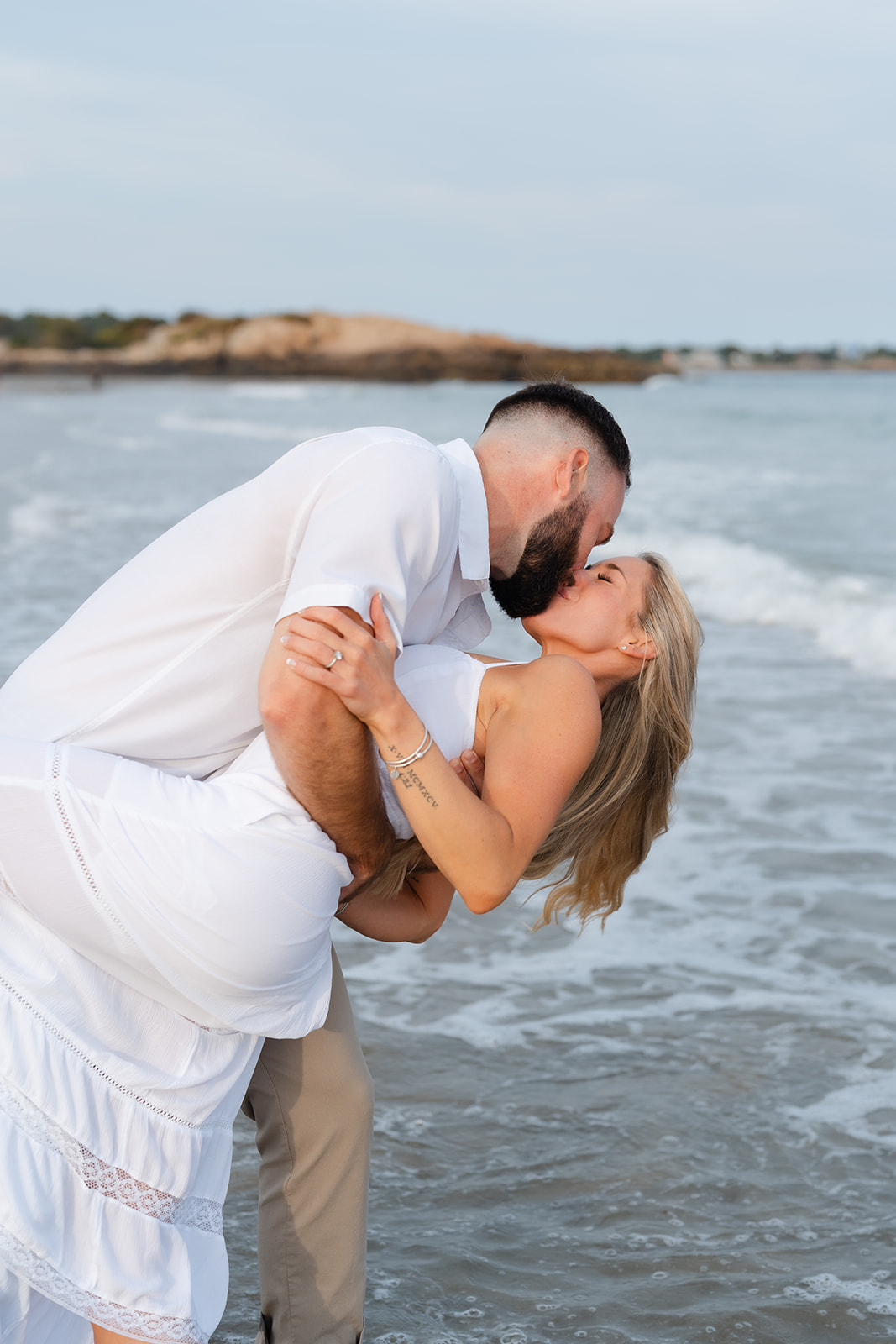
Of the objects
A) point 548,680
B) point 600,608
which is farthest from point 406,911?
point 600,608

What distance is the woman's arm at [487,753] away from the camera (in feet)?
7.46

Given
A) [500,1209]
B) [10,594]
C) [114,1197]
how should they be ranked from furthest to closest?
1. [10,594]
2. [500,1209]
3. [114,1197]

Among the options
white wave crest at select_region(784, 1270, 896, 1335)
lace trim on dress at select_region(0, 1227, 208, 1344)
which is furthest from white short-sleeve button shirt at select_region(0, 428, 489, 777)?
white wave crest at select_region(784, 1270, 896, 1335)

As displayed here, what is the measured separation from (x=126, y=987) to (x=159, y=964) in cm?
12

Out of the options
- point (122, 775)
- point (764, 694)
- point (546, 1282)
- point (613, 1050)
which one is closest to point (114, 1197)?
point (122, 775)

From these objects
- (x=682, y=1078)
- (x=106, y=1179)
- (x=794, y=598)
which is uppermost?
(x=106, y=1179)

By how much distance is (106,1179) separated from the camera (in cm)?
228

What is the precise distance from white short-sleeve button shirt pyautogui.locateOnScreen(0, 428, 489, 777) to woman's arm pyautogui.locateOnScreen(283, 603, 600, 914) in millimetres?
160

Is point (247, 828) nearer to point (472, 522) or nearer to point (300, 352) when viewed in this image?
point (472, 522)

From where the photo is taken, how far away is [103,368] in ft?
333

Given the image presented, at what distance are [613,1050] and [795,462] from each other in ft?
87.1

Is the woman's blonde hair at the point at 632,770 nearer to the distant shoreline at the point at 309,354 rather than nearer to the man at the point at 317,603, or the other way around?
the man at the point at 317,603

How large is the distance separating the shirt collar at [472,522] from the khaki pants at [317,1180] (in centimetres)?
93

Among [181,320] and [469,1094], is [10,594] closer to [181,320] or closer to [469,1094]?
[469,1094]
